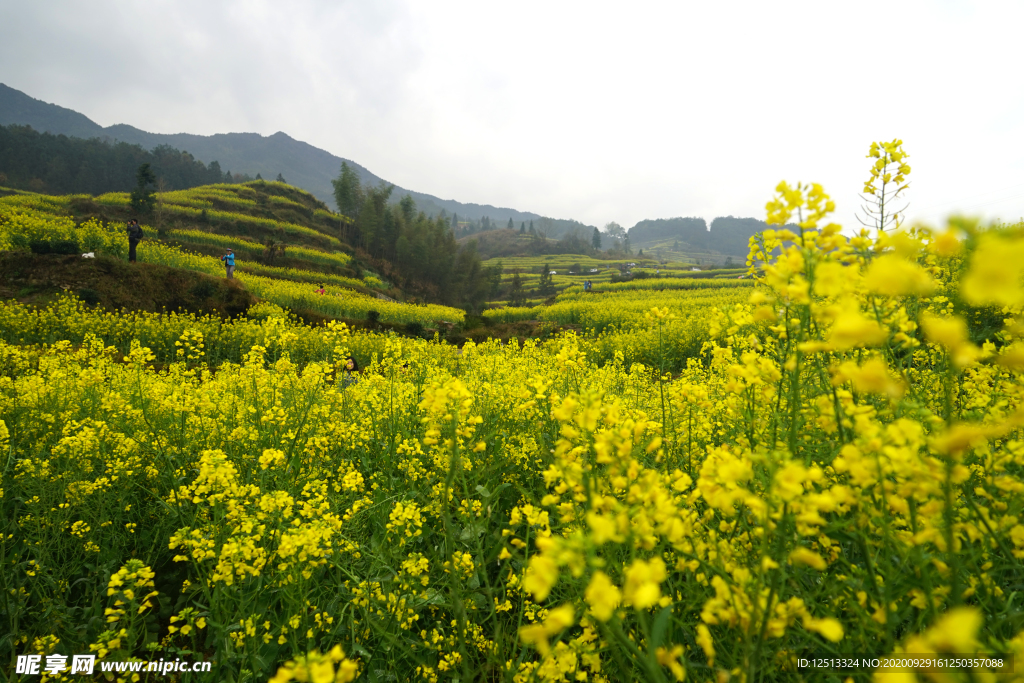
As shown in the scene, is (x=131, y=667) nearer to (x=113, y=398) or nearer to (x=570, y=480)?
(x=570, y=480)

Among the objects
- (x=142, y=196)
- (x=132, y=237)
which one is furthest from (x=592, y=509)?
(x=142, y=196)

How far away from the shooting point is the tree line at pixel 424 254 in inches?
1547

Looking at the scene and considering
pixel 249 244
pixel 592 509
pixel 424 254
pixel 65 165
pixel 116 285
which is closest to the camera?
pixel 592 509

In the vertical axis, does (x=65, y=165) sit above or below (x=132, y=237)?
above

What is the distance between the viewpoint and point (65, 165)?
5741cm

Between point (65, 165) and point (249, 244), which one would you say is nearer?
point (249, 244)

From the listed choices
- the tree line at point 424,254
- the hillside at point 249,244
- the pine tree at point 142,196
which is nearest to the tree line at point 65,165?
the hillside at point 249,244

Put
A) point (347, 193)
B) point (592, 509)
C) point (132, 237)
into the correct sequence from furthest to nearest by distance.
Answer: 1. point (347, 193)
2. point (132, 237)
3. point (592, 509)

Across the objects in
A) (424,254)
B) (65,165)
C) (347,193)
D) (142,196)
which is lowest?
(424,254)

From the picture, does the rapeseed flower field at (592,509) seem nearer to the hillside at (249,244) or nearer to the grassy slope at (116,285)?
the grassy slope at (116,285)

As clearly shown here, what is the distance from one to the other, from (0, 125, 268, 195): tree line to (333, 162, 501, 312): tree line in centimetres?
3601

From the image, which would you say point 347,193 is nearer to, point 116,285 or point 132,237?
point 132,237

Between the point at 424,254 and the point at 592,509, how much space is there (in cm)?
3971

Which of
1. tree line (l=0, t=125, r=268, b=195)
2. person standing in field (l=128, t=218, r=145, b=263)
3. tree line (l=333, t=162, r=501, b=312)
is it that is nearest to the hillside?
person standing in field (l=128, t=218, r=145, b=263)
